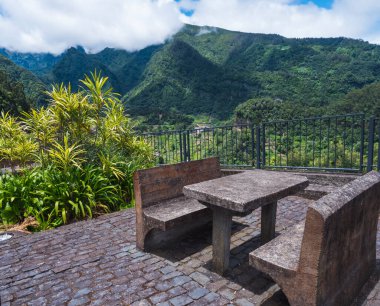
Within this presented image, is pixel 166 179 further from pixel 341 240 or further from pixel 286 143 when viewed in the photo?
pixel 286 143

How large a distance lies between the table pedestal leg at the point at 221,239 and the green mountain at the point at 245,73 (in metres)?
37.2

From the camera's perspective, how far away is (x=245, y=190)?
2.74 meters

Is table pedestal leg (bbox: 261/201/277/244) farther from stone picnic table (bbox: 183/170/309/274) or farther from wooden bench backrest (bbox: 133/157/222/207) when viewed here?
wooden bench backrest (bbox: 133/157/222/207)

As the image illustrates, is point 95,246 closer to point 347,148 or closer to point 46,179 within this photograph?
point 46,179

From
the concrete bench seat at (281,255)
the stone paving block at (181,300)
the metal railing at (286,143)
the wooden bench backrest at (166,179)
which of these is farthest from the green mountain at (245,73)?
the stone paving block at (181,300)

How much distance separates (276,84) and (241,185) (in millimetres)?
63915

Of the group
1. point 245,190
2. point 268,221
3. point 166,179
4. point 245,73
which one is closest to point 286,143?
point 268,221

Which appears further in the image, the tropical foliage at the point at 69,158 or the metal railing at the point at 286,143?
the metal railing at the point at 286,143

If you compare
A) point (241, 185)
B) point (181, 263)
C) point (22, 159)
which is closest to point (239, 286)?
point (181, 263)

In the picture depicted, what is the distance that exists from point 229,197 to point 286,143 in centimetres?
400

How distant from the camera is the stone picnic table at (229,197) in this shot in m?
2.44

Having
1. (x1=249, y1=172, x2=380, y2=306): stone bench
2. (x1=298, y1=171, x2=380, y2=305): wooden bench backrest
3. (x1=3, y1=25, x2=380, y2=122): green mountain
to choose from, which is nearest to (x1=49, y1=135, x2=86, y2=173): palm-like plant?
(x1=249, y1=172, x2=380, y2=306): stone bench

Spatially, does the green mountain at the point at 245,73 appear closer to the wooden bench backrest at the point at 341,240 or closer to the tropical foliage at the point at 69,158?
the tropical foliage at the point at 69,158

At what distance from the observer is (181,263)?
3.00m
